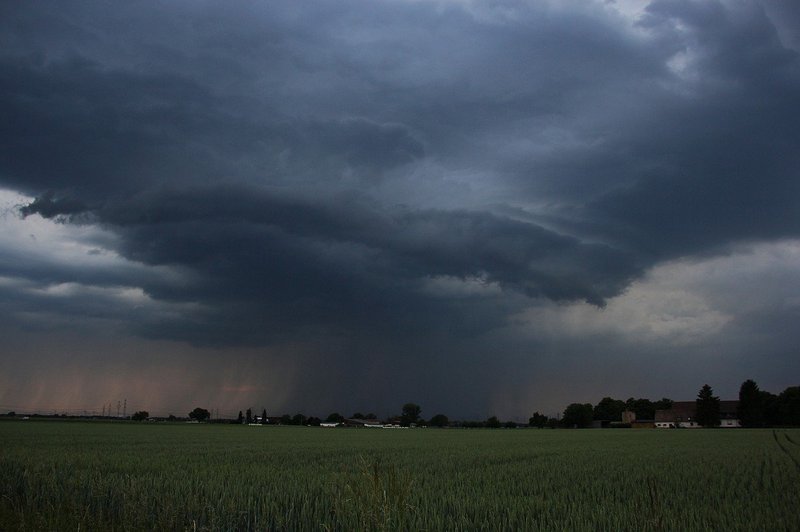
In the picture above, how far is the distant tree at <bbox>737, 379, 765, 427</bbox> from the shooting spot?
5576 inches

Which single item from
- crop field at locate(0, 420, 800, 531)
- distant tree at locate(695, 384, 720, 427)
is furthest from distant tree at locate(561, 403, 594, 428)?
crop field at locate(0, 420, 800, 531)

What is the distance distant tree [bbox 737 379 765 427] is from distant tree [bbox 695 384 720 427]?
18.8 feet

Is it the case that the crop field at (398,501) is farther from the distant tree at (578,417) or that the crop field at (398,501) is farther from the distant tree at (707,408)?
the distant tree at (578,417)

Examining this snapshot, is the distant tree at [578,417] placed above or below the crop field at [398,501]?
below

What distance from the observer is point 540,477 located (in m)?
16.9

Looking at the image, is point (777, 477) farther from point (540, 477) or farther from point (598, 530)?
point (598, 530)

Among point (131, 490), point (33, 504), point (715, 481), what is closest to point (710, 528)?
point (715, 481)

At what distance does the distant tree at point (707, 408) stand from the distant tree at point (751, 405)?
5.72 meters

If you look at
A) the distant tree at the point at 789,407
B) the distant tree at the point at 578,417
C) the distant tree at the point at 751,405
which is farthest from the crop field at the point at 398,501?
the distant tree at the point at 578,417

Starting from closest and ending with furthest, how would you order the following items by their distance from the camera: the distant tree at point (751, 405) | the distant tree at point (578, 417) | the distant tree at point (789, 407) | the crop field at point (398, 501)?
1. the crop field at point (398, 501)
2. the distant tree at point (789, 407)
3. the distant tree at point (751, 405)
4. the distant tree at point (578, 417)

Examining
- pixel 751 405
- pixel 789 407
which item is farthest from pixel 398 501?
pixel 751 405

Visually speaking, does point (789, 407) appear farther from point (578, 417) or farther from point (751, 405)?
point (578, 417)

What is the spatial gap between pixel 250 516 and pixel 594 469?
43.4 ft

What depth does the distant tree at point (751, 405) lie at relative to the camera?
14162 cm
